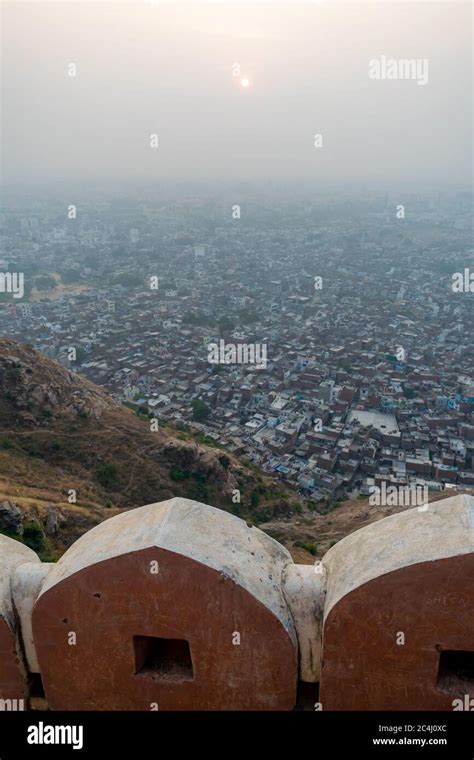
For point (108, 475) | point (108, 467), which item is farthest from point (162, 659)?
point (108, 467)

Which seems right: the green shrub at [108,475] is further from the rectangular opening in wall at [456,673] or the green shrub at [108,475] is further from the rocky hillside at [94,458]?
the rectangular opening in wall at [456,673]

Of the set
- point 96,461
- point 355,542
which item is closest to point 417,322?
point 96,461

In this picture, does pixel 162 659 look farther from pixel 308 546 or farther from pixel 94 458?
pixel 94 458

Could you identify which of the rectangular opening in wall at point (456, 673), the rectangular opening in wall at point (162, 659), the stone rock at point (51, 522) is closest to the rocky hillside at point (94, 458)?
the stone rock at point (51, 522)

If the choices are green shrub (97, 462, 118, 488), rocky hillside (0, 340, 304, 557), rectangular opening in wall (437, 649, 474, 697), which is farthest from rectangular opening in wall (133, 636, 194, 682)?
green shrub (97, 462, 118, 488)

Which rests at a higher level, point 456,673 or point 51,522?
point 456,673

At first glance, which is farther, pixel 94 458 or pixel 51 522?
pixel 94 458
